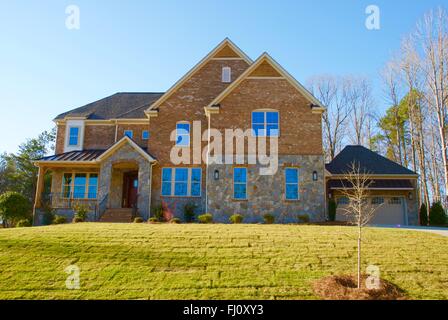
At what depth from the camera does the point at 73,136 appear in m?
24.2

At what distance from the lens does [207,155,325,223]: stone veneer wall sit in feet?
60.9

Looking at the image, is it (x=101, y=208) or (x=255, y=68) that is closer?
(x=101, y=208)

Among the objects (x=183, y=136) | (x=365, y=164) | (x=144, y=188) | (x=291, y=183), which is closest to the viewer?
(x=291, y=183)

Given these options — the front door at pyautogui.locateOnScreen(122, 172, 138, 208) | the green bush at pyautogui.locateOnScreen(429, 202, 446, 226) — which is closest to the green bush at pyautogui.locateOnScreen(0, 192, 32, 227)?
the front door at pyautogui.locateOnScreen(122, 172, 138, 208)

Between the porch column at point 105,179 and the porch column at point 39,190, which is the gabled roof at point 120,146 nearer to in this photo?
the porch column at point 105,179

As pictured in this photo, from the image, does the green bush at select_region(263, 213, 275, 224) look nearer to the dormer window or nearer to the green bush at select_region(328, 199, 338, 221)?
the green bush at select_region(328, 199, 338, 221)

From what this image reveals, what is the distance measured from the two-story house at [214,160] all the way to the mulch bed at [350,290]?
10195 millimetres

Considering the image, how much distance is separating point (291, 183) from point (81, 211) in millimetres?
11482

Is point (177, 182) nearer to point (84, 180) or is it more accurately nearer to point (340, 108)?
point (84, 180)

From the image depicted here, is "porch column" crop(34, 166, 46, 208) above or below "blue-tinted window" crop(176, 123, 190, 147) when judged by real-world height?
below

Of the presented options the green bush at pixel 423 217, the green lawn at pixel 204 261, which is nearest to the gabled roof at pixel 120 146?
the green lawn at pixel 204 261

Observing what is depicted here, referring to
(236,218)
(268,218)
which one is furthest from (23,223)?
(268,218)

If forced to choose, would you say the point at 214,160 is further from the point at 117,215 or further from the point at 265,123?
the point at 117,215

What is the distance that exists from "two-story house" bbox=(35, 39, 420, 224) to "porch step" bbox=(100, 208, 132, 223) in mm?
55
